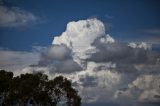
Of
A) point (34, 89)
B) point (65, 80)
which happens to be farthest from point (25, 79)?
point (65, 80)

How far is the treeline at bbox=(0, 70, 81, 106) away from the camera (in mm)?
97250

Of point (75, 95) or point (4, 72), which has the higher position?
point (4, 72)

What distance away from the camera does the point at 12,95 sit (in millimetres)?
99625

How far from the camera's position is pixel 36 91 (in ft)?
327

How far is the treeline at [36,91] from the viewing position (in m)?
97.2

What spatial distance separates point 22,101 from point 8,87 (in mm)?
6652

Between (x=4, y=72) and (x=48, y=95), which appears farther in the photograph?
(x=4, y=72)

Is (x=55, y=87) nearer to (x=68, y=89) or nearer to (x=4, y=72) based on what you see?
(x=68, y=89)

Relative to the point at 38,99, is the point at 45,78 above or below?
above

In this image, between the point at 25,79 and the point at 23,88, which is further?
the point at 25,79

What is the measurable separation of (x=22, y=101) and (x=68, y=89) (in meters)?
14.7

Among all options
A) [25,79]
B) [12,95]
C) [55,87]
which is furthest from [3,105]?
[55,87]

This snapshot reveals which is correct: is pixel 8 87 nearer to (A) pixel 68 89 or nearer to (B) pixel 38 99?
(B) pixel 38 99

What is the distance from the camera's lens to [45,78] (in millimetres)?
101312
